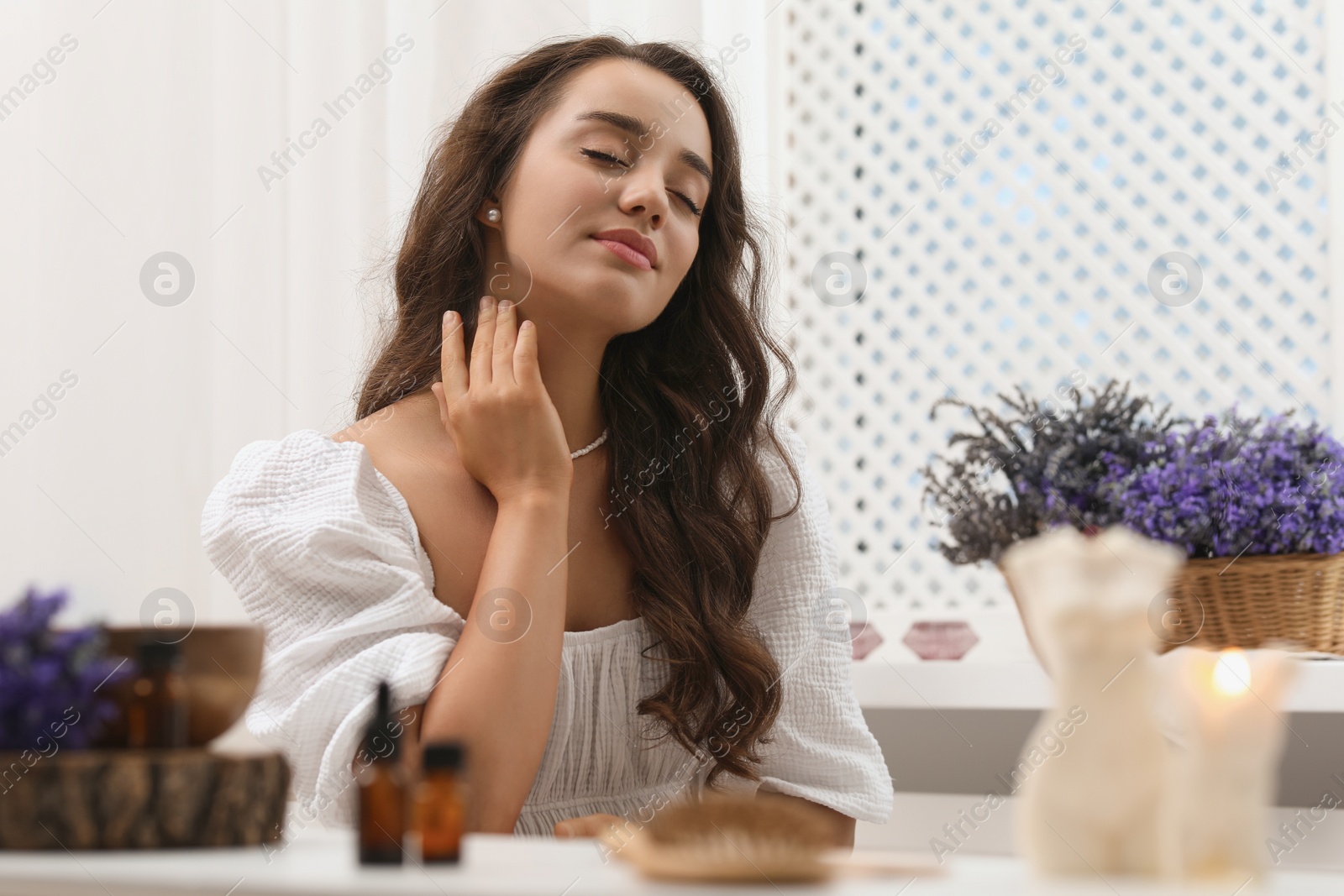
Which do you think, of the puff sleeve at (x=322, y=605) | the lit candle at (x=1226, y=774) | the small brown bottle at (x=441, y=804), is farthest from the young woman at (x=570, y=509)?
the lit candle at (x=1226, y=774)

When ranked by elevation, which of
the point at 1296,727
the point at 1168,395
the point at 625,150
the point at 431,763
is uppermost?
the point at 625,150

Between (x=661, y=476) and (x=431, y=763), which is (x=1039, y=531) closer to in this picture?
(x=661, y=476)

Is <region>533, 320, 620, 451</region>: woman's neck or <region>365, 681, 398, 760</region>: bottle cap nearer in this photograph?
<region>365, 681, 398, 760</region>: bottle cap

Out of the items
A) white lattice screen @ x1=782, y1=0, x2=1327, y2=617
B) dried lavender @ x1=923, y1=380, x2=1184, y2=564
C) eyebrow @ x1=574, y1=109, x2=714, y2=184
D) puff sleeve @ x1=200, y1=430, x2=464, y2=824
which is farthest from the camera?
white lattice screen @ x1=782, y1=0, x2=1327, y2=617

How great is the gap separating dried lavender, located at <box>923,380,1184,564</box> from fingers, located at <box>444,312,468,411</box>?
2.00 ft

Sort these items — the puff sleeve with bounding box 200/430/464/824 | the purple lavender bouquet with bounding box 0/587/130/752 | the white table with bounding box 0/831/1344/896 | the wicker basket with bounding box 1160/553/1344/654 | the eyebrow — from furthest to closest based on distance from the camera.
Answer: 1. the wicker basket with bounding box 1160/553/1344/654
2. the eyebrow
3. the puff sleeve with bounding box 200/430/464/824
4. the purple lavender bouquet with bounding box 0/587/130/752
5. the white table with bounding box 0/831/1344/896

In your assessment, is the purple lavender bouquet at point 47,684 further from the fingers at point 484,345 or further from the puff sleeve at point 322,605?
the fingers at point 484,345

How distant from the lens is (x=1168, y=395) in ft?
6.42

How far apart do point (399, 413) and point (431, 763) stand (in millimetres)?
741

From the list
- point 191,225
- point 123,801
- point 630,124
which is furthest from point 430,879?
point 191,225

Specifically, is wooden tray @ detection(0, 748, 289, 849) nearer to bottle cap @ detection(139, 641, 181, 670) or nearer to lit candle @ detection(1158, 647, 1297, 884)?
bottle cap @ detection(139, 641, 181, 670)

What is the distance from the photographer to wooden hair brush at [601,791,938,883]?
1.23ft

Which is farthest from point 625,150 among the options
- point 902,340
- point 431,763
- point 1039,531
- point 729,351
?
point 902,340

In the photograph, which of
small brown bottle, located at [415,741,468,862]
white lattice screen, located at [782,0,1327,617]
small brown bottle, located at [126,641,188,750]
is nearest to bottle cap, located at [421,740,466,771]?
small brown bottle, located at [415,741,468,862]
